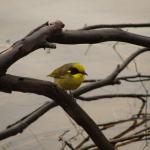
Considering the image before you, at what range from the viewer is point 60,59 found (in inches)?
117

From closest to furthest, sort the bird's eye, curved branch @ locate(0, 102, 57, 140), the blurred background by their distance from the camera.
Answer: curved branch @ locate(0, 102, 57, 140)
the bird's eye
the blurred background

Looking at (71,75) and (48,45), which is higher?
(71,75)

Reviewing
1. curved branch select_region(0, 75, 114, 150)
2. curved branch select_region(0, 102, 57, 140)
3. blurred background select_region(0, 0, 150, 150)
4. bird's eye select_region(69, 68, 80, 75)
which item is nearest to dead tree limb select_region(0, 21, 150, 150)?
curved branch select_region(0, 75, 114, 150)

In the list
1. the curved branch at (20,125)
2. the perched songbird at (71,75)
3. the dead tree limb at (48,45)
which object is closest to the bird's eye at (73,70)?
the perched songbird at (71,75)

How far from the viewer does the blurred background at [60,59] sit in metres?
2.31

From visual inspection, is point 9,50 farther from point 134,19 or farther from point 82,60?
point 134,19

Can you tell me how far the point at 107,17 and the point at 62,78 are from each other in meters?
2.71

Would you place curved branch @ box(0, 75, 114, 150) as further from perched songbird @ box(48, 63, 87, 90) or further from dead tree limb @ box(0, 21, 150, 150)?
perched songbird @ box(48, 63, 87, 90)

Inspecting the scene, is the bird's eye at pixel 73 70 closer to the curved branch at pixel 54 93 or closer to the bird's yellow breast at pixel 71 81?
the bird's yellow breast at pixel 71 81

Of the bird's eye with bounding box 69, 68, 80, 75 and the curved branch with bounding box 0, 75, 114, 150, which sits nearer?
the curved branch with bounding box 0, 75, 114, 150

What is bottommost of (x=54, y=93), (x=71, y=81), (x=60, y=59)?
(x=54, y=93)

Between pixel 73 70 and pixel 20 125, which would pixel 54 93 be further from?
pixel 73 70

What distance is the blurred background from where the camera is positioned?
2312 mm

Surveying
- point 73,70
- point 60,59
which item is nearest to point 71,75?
point 73,70
